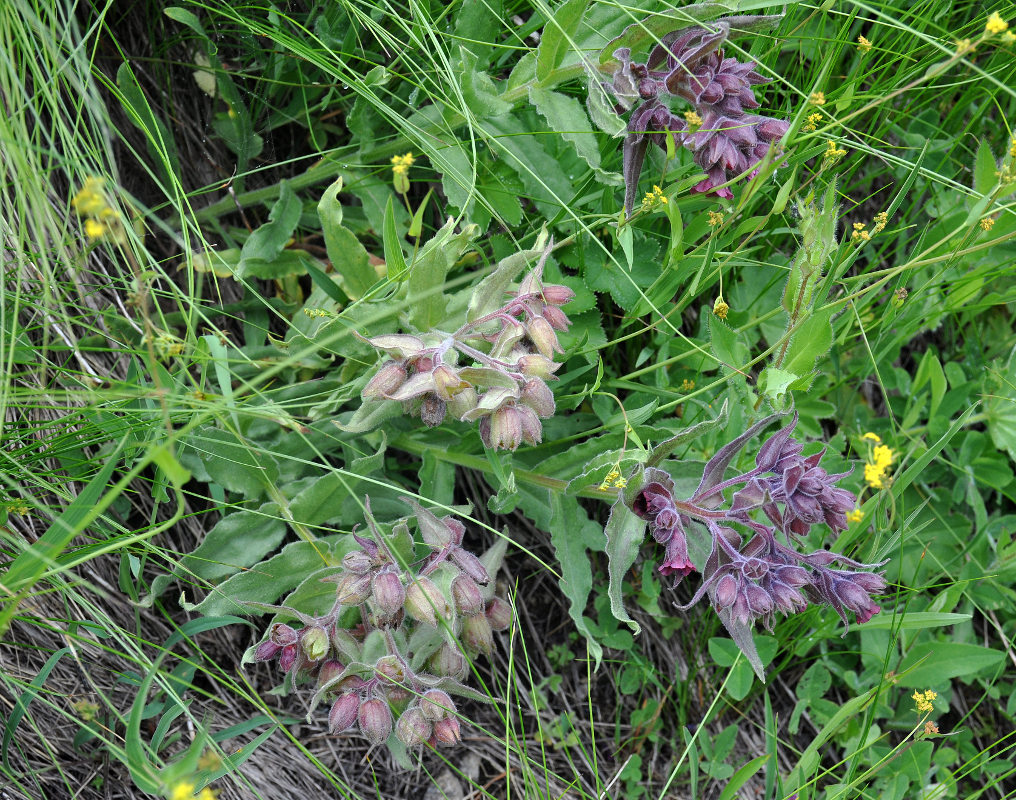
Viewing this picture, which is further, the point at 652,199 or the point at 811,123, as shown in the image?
the point at 811,123

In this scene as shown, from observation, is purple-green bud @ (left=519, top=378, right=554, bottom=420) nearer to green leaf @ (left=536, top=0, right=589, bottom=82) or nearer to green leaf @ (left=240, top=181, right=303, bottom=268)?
green leaf @ (left=536, top=0, right=589, bottom=82)

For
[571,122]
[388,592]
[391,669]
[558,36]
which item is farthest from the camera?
[571,122]

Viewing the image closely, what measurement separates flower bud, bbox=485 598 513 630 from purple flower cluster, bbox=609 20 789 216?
3.65 feet

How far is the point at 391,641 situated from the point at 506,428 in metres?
0.59

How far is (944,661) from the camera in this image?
2.64m

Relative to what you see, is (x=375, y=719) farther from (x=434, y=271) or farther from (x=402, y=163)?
(x=402, y=163)

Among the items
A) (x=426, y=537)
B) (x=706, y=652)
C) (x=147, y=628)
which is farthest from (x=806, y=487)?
(x=147, y=628)

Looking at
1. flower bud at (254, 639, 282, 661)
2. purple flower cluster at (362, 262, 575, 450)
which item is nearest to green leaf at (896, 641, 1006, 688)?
purple flower cluster at (362, 262, 575, 450)

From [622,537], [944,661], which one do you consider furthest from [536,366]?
[944,661]

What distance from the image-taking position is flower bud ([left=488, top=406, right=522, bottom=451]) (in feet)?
6.64

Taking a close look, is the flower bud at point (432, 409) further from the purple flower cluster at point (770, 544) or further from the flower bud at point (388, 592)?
the purple flower cluster at point (770, 544)

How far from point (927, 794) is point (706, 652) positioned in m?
0.74

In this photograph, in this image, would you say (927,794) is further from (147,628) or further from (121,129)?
(121,129)

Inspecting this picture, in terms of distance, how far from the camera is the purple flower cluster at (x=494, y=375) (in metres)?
2.03
